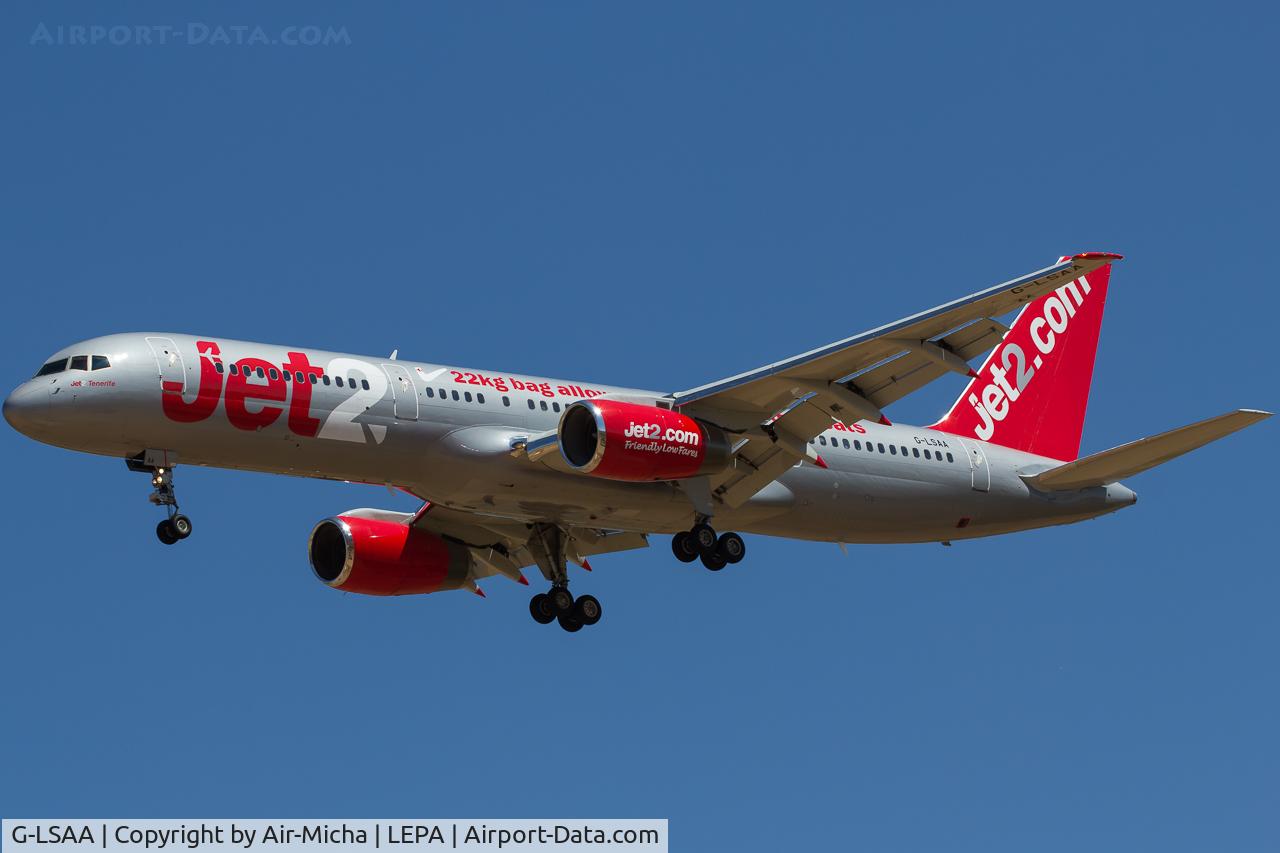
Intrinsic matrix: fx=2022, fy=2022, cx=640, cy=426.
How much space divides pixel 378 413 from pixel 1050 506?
55.3ft

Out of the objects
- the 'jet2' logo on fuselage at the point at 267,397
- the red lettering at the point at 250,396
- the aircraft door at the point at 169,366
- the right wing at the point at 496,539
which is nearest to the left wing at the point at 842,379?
the right wing at the point at 496,539

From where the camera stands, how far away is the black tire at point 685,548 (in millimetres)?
42344

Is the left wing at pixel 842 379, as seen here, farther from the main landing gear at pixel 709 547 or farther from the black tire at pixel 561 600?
the black tire at pixel 561 600

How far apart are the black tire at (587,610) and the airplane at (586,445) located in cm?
4

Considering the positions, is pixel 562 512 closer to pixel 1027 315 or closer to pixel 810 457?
pixel 810 457

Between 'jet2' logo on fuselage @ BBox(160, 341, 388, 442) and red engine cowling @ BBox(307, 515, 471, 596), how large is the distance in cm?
716

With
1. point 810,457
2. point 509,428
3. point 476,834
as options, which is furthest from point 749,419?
point 476,834

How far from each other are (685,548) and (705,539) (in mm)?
523

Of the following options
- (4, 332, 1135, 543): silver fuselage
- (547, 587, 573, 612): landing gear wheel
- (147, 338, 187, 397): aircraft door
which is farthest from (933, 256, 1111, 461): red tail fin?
(147, 338, 187, 397): aircraft door

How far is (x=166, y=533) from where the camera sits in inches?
1487

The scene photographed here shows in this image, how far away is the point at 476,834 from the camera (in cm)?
3688

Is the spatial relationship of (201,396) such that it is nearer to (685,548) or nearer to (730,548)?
(685,548)

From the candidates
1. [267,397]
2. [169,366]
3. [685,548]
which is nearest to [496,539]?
[685,548]

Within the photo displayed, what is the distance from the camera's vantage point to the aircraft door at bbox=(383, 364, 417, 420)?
3919 cm
